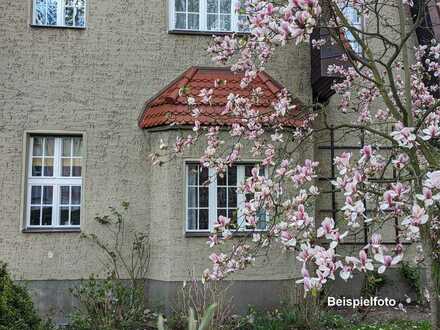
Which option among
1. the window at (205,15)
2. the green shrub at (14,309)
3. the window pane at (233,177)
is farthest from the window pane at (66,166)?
the green shrub at (14,309)

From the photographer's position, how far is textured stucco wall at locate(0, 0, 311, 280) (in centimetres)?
867

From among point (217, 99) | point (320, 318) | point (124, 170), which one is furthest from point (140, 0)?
point (320, 318)

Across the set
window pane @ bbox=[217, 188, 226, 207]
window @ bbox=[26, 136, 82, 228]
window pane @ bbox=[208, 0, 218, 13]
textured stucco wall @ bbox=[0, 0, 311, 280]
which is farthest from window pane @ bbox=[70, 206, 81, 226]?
window pane @ bbox=[208, 0, 218, 13]

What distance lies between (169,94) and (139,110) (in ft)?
2.62

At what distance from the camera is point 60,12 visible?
31.2 feet

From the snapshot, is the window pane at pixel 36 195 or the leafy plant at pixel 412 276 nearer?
the window pane at pixel 36 195

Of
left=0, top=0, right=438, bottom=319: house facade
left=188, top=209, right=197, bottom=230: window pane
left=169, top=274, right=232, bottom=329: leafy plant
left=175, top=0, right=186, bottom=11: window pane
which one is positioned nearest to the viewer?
left=169, top=274, right=232, bottom=329: leafy plant

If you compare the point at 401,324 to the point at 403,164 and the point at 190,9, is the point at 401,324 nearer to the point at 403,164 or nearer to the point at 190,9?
the point at 403,164

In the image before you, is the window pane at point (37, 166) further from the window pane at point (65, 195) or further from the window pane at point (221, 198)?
the window pane at point (221, 198)

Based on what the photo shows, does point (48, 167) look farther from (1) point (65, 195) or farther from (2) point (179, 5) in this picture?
(2) point (179, 5)

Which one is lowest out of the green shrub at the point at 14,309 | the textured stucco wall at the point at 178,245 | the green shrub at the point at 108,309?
the green shrub at the point at 108,309

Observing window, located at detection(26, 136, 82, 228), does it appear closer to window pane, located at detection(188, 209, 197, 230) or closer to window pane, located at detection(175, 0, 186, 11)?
window pane, located at detection(188, 209, 197, 230)

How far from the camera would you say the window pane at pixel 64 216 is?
902 cm

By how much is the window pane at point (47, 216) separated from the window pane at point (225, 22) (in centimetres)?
495
